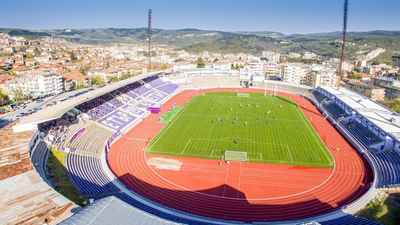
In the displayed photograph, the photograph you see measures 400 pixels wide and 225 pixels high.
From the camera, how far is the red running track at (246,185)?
1834cm

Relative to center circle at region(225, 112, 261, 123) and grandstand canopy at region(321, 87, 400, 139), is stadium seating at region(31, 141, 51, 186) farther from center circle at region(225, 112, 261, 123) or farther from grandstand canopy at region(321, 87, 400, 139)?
grandstand canopy at region(321, 87, 400, 139)

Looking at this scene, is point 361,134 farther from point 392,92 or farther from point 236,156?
point 392,92

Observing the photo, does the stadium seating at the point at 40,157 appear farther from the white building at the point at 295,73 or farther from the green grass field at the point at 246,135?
the white building at the point at 295,73

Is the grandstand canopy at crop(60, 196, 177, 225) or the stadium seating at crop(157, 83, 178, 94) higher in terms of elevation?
the stadium seating at crop(157, 83, 178, 94)

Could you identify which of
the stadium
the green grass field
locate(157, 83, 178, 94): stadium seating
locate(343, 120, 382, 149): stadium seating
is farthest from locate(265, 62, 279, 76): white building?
locate(343, 120, 382, 149): stadium seating

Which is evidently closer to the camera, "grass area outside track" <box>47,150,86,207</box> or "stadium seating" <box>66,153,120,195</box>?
"grass area outside track" <box>47,150,86,207</box>

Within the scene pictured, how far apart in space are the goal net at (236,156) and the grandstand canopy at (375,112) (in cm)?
1377

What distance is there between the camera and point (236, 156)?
25.8 metres

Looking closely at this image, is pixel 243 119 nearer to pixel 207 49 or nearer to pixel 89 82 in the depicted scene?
pixel 89 82

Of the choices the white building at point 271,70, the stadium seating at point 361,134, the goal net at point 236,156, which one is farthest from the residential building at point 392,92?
the goal net at point 236,156

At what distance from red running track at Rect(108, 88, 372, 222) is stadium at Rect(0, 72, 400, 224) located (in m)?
0.08

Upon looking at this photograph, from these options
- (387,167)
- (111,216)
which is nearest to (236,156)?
(387,167)

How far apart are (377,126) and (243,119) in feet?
53.6

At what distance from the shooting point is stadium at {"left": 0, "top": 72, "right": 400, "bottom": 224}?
1651 cm
